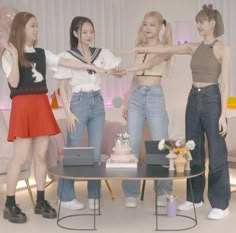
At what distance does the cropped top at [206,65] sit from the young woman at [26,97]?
73 cm

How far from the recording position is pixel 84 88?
4074 millimetres

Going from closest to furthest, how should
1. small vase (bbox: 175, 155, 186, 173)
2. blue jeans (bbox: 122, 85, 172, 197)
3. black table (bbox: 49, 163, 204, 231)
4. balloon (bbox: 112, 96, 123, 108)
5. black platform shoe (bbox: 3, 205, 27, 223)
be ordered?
black table (bbox: 49, 163, 204, 231) < small vase (bbox: 175, 155, 186, 173) < black platform shoe (bbox: 3, 205, 27, 223) < blue jeans (bbox: 122, 85, 172, 197) < balloon (bbox: 112, 96, 123, 108)

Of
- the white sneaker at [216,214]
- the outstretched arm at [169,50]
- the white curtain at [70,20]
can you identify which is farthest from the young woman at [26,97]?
the white curtain at [70,20]

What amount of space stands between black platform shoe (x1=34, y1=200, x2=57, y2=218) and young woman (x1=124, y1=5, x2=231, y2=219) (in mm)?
1110

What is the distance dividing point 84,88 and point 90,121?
10.6 inches

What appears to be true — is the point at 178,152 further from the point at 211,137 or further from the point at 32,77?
the point at 32,77

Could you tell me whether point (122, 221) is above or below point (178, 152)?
below

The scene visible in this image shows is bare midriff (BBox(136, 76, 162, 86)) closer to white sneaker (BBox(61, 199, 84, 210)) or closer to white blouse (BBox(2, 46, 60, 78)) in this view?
white blouse (BBox(2, 46, 60, 78))

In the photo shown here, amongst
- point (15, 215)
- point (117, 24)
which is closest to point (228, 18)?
point (117, 24)

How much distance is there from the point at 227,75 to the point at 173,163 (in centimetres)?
72

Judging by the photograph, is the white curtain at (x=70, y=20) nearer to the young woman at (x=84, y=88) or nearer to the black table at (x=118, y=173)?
the young woman at (x=84, y=88)

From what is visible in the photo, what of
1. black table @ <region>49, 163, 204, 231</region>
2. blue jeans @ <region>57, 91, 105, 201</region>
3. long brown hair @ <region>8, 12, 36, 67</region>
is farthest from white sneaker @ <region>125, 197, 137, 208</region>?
long brown hair @ <region>8, 12, 36, 67</region>

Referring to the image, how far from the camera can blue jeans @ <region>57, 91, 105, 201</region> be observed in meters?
4.08

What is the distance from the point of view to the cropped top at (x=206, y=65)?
152 inches
